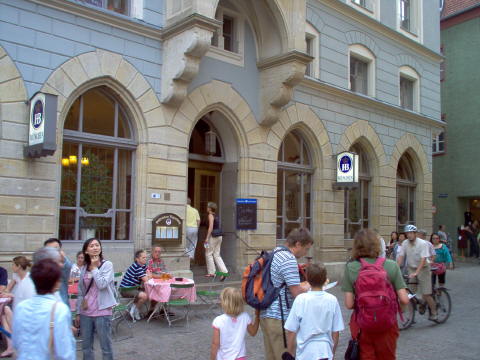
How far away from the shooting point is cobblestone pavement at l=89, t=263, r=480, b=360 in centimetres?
776

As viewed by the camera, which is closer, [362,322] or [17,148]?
[362,322]

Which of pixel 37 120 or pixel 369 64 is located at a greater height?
pixel 369 64

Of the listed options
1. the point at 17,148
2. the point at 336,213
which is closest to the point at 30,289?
the point at 17,148

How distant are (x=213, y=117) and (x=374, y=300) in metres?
10.3

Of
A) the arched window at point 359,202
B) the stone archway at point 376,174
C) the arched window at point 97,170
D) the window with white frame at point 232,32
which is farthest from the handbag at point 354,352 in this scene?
the stone archway at point 376,174

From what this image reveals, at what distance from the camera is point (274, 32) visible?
47.0 feet

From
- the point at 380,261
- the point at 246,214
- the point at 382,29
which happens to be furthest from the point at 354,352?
the point at 382,29

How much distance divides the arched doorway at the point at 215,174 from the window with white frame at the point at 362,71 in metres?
6.21

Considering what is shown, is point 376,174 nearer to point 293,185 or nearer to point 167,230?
point 293,185

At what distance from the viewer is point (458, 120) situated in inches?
1121

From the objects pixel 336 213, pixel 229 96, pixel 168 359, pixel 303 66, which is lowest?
pixel 168 359

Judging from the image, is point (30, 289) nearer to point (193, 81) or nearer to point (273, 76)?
point (193, 81)

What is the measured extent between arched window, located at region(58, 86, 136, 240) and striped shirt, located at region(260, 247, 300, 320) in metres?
7.17

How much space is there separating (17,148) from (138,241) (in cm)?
333
